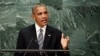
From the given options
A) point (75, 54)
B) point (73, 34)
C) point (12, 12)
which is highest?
point (12, 12)

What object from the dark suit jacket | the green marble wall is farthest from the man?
the green marble wall

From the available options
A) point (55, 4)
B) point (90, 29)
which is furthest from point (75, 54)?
point (55, 4)

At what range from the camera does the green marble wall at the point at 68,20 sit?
3.39 meters

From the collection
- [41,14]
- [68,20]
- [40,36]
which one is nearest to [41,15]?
[41,14]

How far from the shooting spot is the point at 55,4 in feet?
11.1

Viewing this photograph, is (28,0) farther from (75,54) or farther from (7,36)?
(75,54)

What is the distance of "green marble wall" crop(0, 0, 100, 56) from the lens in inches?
133

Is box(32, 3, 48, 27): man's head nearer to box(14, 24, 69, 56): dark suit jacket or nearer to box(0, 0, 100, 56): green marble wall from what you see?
box(14, 24, 69, 56): dark suit jacket

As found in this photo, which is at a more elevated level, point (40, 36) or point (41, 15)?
point (41, 15)

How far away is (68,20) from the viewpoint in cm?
340

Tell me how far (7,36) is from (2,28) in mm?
108

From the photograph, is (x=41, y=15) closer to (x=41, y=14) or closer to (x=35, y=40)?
(x=41, y=14)

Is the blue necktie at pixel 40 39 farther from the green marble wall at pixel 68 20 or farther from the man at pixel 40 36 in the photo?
the green marble wall at pixel 68 20

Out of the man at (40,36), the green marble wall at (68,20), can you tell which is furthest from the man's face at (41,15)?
the green marble wall at (68,20)
